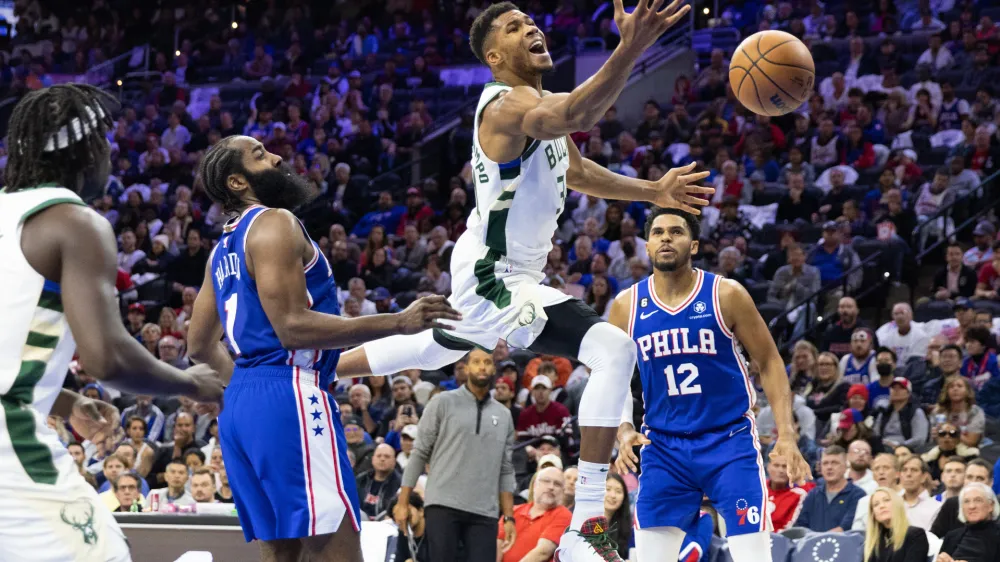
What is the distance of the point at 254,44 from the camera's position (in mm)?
24750

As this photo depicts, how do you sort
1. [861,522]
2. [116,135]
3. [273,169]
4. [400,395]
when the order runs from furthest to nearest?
1. [116,135]
2. [400,395]
3. [861,522]
4. [273,169]

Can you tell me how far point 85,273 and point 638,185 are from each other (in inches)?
137

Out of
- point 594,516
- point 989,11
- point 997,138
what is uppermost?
point 989,11

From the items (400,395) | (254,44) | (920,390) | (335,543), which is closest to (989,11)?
(920,390)

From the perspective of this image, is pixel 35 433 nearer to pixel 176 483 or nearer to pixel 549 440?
pixel 549 440

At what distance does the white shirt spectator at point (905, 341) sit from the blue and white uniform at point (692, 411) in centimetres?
624

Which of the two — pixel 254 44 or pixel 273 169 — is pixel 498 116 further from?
pixel 254 44

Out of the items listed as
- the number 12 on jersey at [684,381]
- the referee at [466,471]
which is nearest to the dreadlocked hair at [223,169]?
the number 12 on jersey at [684,381]

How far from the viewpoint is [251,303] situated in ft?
15.3

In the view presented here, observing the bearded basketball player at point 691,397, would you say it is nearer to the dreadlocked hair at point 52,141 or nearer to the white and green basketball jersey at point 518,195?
the white and green basketball jersey at point 518,195

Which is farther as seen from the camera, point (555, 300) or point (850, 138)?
point (850, 138)

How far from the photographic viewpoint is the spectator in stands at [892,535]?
843 cm

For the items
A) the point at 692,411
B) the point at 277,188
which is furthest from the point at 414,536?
the point at 277,188

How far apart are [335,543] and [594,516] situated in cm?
137
